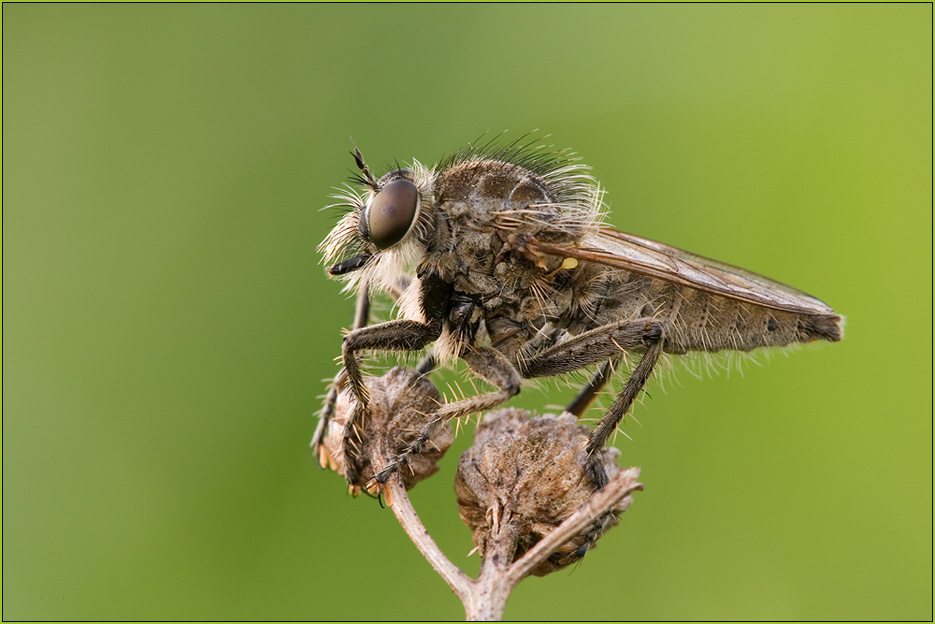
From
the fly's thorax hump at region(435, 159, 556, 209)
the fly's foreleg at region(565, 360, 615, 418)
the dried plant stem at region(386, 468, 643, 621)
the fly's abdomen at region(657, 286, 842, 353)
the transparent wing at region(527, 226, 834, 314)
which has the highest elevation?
the fly's thorax hump at region(435, 159, 556, 209)

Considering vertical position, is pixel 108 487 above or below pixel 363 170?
below

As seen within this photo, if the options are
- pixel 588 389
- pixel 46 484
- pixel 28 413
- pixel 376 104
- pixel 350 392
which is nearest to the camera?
pixel 350 392

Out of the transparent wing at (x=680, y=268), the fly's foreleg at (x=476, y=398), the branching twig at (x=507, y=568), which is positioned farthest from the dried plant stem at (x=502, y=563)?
the transparent wing at (x=680, y=268)

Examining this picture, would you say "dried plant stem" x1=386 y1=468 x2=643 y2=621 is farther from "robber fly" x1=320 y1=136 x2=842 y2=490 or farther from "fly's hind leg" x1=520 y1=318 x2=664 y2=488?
"robber fly" x1=320 y1=136 x2=842 y2=490

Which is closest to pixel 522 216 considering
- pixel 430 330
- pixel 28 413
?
pixel 430 330

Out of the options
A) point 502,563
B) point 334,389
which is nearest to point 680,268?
point 334,389

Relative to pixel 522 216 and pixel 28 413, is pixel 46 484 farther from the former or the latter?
pixel 522 216

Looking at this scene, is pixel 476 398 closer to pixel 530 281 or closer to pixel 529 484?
pixel 529 484

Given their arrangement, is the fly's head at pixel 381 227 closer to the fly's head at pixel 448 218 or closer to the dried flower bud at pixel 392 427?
the fly's head at pixel 448 218

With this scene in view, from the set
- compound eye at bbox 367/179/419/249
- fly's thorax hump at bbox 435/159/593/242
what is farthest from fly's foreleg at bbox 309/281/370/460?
fly's thorax hump at bbox 435/159/593/242
